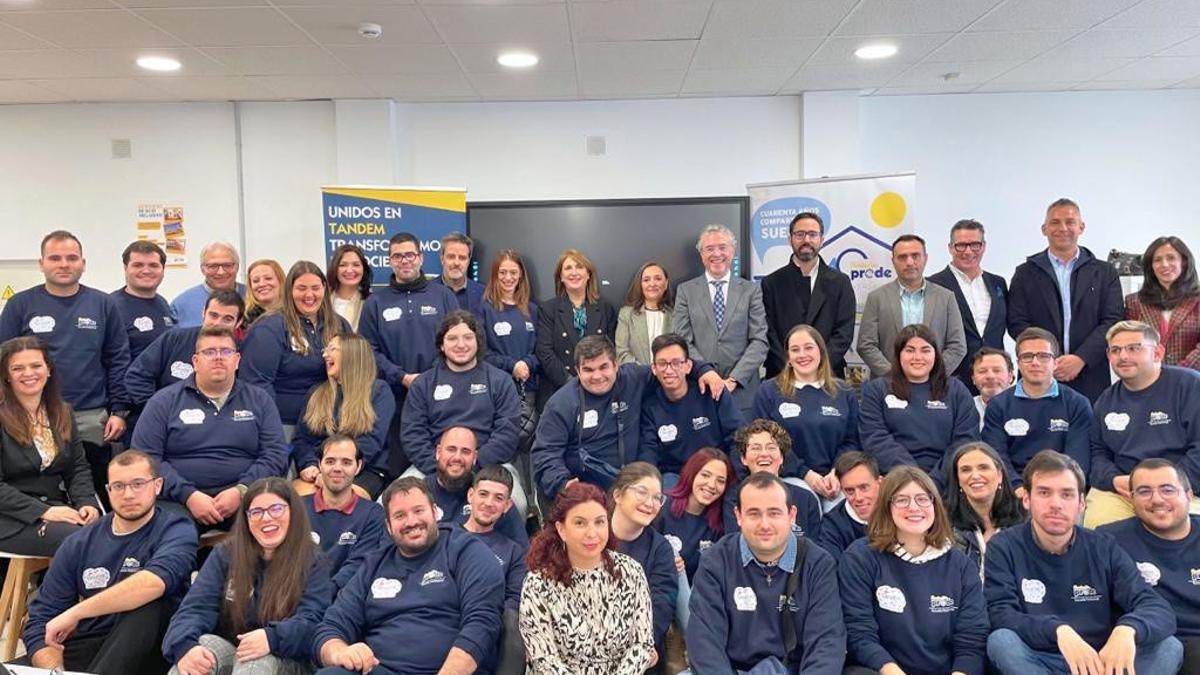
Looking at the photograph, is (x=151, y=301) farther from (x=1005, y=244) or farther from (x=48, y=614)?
(x=1005, y=244)

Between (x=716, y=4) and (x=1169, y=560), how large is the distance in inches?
131

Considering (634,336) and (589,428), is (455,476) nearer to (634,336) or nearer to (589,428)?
(589,428)

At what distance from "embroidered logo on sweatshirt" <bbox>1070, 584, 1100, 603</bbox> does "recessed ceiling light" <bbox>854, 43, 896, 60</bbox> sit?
3612mm

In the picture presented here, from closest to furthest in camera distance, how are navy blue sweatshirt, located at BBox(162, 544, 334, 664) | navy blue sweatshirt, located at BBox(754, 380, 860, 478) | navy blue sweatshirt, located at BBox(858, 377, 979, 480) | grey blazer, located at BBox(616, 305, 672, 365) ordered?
navy blue sweatshirt, located at BBox(162, 544, 334, 664) < navy blue sweatshirt, located at BBox(858, 377, 979, 480) < navy blue sweatshirt, located at BBox(754, 380, 860, 478) < grey blazer, located at BBox(616, 305, 672, 365)

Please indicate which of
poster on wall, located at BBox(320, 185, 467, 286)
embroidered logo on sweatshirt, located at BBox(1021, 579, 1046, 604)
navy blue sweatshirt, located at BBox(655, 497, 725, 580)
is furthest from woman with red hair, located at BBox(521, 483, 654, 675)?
poster on wall, located at BBox(320, 185, 467, 286)

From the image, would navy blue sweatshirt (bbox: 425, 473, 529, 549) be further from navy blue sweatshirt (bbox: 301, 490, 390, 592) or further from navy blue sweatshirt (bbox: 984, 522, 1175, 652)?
navy blue sweatshirt (bbox: 984, 522, 1175, 652)

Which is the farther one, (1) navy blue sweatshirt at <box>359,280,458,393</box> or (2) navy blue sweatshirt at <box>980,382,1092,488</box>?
(1) navy blue sweatshirt at <box>359,280,458,393</box>

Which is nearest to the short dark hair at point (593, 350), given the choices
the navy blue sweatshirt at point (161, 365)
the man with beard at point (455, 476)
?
the man with beard at point (455, 476)

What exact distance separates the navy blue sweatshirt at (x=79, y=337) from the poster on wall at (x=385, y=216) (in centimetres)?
206

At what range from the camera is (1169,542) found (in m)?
2.92

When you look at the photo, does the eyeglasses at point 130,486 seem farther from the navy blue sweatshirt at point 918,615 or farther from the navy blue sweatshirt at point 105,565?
the navy blue sweatshirt at point 918,615

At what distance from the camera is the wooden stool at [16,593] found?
3383 mm

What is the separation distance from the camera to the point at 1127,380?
3.60m

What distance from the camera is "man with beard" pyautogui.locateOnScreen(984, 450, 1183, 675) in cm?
266
